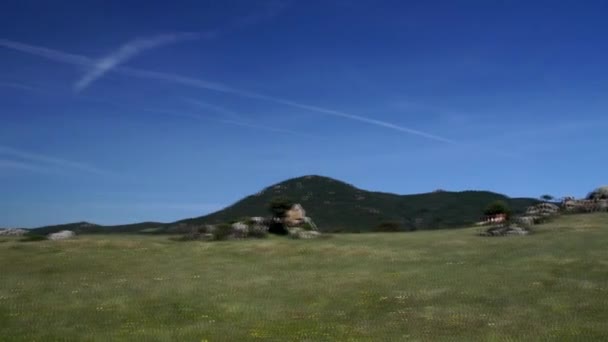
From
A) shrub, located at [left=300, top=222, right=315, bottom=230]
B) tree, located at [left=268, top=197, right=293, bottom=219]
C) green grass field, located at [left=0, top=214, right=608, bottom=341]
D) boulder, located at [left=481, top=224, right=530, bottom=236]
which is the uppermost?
tree, located at [left=268, top=197, right=293, bottom=219]

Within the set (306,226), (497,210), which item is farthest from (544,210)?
(306,226)

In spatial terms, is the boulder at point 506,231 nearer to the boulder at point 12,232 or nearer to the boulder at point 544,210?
the boulder at point 544,210

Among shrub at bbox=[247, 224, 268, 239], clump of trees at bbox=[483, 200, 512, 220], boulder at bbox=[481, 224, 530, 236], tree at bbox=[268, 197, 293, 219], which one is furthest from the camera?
clump of trees at bbox=[483, 200, 512, 220]

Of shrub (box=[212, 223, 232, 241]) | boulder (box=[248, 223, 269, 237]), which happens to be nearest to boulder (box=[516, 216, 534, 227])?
boulder (box=[248, 223, 269, 237])

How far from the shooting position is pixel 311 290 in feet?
152

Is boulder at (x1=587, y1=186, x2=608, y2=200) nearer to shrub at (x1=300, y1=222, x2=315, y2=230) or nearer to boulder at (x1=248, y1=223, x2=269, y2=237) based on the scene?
shrub at (x1=300, y1=222, x2=315, y2=230)

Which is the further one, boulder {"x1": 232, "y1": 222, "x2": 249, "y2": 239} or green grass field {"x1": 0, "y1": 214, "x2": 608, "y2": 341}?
boulder {"x1": 232, "y1": 222, "x2": 249, "y2": 239}

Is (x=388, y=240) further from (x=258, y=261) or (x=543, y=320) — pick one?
(x=543, y=320)

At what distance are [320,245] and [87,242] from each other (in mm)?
26490

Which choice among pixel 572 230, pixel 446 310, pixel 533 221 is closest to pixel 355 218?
pixel 533 221

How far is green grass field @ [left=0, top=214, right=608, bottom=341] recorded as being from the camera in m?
34.8

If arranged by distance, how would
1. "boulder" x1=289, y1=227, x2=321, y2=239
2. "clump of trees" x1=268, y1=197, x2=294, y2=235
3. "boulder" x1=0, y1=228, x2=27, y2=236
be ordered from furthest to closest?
"boulder" x1=0, y1=228, x2=27, y2=236
"clump of trees" x1=268, y1=197, x2=294, y2=235
"boulder" x1=289, y1=227, x2=321, y2=239

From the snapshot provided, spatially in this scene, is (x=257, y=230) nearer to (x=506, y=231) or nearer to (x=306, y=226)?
(x=306, y=226)

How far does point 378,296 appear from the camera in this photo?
43.8 metres
